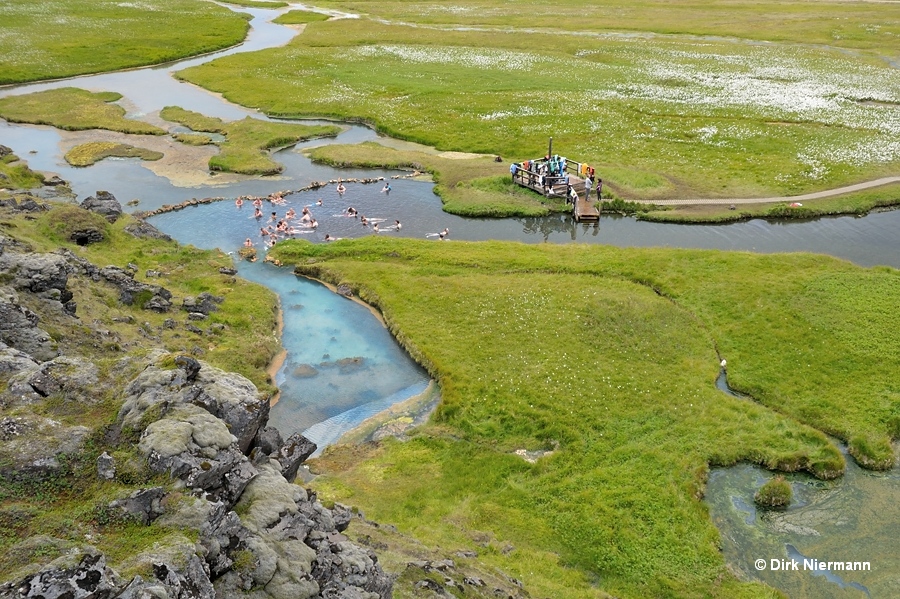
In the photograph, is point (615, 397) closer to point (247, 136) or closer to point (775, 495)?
point (775, 495)

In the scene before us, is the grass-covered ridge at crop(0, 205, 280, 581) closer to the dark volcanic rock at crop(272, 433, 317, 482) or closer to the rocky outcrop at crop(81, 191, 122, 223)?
the rocky outcrop at crop(81, 191, 122, 223)

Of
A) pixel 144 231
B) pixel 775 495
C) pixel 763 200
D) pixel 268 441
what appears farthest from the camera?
pixel 763 200

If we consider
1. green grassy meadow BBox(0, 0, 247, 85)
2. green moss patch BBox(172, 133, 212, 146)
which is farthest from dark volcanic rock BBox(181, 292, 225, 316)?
green grassy meadow BBox(0, 0, 247, 85)

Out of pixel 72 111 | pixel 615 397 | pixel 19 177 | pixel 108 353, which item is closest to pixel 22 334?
pixel 108 353

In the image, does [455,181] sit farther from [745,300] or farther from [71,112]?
[71,112]

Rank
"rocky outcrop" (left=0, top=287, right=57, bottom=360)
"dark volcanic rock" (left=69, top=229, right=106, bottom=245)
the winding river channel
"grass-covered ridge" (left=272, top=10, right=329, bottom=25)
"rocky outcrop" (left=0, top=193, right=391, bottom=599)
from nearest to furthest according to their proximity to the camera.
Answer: "rocky outcrop" (left=0, top=193, right=391, bottom=599), "rocky outcrop" (left=0, top=287, right=57, bottom=360), the winding river channel, "dark volcanic rock" (left=69, top=229, right=106, bottom=245), "grass-covered ridge" (left=272, top=10, right=329, bottom=25)

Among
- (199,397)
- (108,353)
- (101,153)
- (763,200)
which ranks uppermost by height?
(199,397)
